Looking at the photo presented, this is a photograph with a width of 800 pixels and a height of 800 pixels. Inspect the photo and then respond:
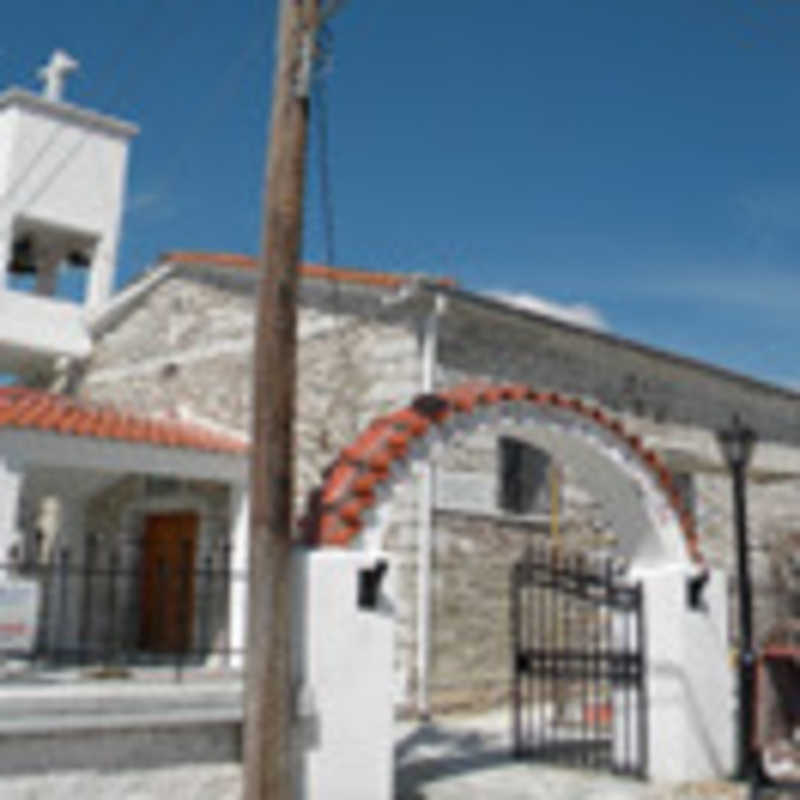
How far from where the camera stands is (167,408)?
13.9 m

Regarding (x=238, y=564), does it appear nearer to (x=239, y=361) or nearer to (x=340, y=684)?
(x=239, y=361)

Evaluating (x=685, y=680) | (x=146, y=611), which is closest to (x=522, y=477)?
(x=685, y=680)

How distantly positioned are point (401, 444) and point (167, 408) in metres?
7.86

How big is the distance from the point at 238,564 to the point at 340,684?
5.06 meters

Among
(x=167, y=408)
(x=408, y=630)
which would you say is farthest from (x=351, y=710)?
(x=167, y=408)

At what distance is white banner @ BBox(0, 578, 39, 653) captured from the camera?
5.55 metres

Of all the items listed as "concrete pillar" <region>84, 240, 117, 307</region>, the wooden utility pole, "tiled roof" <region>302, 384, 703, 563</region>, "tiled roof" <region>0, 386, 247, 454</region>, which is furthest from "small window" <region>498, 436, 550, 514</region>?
"concrete pillar" <region>84, 240, 117, 307</region>

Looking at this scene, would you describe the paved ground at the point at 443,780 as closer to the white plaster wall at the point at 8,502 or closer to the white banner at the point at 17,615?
the white banner at the point at 17,615

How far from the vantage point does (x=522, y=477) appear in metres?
12.6

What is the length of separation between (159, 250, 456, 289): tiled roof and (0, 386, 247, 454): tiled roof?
2.26 metres

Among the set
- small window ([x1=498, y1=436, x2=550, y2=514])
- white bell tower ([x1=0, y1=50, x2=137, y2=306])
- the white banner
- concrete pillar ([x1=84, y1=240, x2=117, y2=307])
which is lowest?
the white banner

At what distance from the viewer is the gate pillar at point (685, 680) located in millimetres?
7777

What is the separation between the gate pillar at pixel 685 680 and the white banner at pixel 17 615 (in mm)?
4941

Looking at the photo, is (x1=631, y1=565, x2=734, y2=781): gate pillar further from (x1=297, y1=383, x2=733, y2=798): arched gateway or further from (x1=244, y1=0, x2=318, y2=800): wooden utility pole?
(x1=244, y1=0, x2=318, y2=800): wooden utility pole
